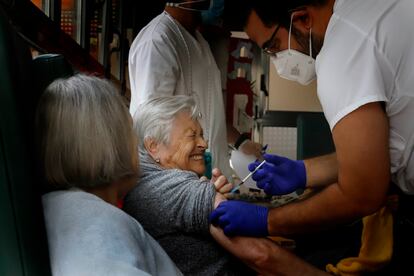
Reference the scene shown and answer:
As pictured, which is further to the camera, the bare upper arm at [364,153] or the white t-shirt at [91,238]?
the bare upper arm at [364,153]

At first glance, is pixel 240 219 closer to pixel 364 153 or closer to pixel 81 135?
pixel 364 153

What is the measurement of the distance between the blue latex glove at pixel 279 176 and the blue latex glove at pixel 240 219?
239 millimetres

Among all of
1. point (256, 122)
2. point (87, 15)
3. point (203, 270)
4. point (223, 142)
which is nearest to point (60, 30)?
point (87, 15)

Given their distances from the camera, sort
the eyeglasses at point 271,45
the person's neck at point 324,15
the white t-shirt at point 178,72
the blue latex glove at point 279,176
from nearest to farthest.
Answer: the person's neck at point 324,15 < the eyeglasses at point 271,45 < the blue latex glove at point 279,176 < the white t-shirt at point 178,72

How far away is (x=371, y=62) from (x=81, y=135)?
706 millimetres

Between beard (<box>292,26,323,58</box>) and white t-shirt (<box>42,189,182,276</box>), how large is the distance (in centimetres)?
85

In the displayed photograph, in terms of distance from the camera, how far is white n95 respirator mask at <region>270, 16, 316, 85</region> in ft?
5.15

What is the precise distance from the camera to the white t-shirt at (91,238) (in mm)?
807

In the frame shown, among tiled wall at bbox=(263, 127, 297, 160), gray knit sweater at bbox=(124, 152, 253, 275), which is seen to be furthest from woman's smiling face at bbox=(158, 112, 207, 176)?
tiled wall at bbox=(263, 127, 297, 160)

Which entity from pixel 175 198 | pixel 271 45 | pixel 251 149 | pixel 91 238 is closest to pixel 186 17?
pixel 251 149

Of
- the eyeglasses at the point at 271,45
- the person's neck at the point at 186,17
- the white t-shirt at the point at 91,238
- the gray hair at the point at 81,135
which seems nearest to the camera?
the white t-shirt at the point at 91,238

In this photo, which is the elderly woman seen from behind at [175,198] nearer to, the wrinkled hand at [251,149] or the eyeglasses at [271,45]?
the eyeglasses at [271,45]

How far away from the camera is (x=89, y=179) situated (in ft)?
3.15

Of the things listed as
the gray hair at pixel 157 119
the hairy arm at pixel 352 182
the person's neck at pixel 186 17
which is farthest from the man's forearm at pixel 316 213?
the person's neck at pixel 186 17
